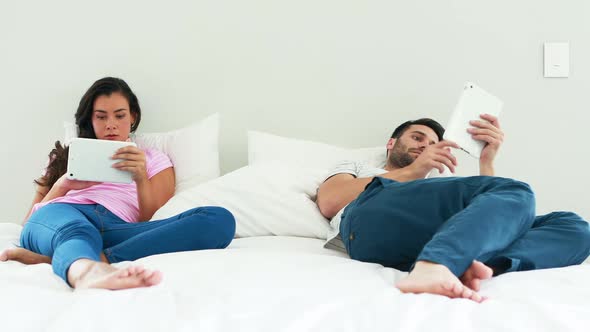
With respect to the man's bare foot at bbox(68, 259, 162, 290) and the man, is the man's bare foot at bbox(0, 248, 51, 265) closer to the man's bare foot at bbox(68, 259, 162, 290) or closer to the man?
the man's bare foot at bbox(68, 259, 162, 290)

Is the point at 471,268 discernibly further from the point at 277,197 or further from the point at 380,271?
the point at 277,197

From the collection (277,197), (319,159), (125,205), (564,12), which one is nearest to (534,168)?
(564,12)

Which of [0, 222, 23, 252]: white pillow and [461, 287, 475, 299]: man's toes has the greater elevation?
[461, 287, 475, 299]: man's toes

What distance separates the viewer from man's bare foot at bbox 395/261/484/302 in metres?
0.93

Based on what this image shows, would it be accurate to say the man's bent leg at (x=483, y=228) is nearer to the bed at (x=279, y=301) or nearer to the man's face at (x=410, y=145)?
the bed at (x=279, y=301)

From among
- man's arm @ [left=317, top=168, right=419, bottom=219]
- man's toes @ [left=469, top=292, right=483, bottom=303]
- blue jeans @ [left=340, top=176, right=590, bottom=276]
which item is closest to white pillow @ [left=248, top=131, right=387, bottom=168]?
man's arm @ [left=317, top=168, right=419, bottom=219]

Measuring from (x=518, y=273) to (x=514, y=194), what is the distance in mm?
140

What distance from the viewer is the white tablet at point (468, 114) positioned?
1.61 metres

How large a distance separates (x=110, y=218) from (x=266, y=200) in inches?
16.3

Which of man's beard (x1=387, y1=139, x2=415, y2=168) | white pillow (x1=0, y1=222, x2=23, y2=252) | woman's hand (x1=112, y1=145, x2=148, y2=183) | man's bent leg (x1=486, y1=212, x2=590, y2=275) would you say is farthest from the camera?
man's beard (x1=387, y1=139, x2=415, y2=168)

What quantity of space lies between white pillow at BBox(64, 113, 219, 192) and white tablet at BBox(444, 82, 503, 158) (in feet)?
2.53

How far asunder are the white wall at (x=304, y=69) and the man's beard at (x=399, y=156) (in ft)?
0.98

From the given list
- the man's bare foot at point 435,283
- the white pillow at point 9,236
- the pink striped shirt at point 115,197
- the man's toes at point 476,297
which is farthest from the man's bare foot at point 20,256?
the man's toes at point 476,297

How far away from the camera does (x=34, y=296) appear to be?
93 centimetres
